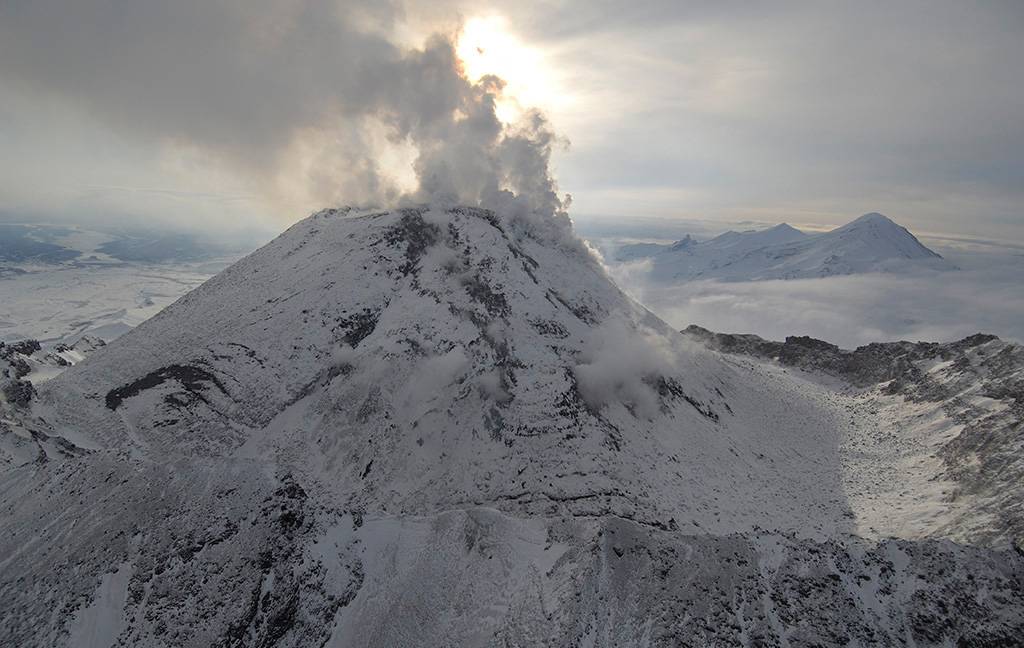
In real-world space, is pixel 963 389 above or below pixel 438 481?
below

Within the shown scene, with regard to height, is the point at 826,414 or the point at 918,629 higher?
the point at 918,629

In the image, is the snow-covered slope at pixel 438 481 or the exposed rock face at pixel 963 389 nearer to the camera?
the snow-covered slope at pixel 438 481

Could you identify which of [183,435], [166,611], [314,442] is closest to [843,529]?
[314,442]

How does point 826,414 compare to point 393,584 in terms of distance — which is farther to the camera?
point 826,414

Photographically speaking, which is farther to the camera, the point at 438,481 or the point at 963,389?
the point at 963,389

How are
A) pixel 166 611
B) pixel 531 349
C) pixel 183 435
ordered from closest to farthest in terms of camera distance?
pixel 166 611, pixel 183 435, pixel 531 349

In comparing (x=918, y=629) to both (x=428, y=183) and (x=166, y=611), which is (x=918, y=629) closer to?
(x=166, y=611)

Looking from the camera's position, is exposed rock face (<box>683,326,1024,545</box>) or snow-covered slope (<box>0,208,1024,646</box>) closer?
snow-covered slope (<box>0,208,1024,646</box>)

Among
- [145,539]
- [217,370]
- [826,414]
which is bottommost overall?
[826,414]
